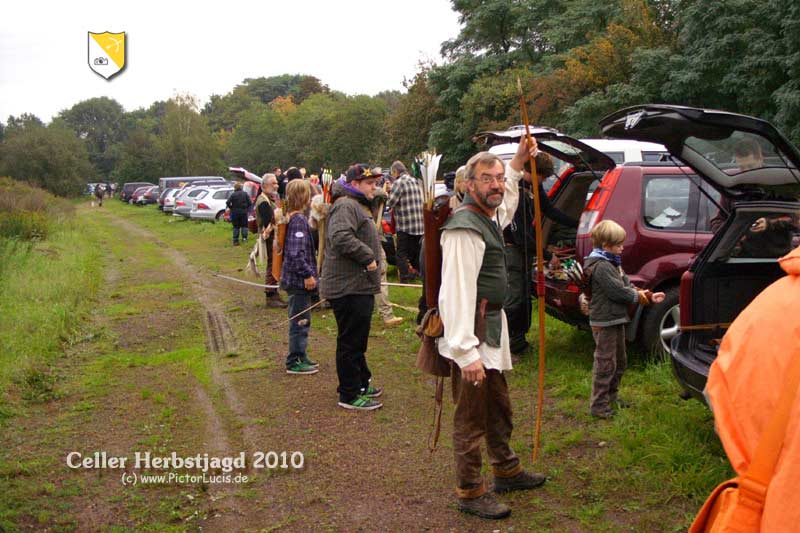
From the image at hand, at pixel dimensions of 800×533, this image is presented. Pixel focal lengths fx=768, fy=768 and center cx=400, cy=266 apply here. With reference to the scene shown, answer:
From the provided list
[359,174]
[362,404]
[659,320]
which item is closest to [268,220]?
[359,174]

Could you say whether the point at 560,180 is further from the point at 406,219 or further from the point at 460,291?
the point at 460,291

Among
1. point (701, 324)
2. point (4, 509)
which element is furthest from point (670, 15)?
point (4, 509)

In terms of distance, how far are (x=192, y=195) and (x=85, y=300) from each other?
22.2m

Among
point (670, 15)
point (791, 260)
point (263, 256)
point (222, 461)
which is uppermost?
point (670, 15)

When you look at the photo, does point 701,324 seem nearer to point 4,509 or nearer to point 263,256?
point 4,509

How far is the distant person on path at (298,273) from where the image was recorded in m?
7.64

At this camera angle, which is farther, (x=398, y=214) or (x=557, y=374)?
(x=398, y=214)

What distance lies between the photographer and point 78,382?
7.55m

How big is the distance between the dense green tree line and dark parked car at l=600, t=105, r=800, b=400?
14.1m

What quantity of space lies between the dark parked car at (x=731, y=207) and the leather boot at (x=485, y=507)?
1.43 meters

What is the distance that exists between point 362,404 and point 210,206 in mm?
26570

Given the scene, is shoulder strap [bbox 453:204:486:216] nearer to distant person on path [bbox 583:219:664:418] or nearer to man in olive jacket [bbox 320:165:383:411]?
distant person on path [bbox 583:219:664:418]

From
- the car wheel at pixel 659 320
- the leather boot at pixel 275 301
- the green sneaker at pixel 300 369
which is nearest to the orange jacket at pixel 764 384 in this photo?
the car wheel at pixel 659 320

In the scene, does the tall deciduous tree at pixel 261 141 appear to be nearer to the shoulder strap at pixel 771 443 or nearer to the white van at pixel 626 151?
the white van at pixel 626 151
